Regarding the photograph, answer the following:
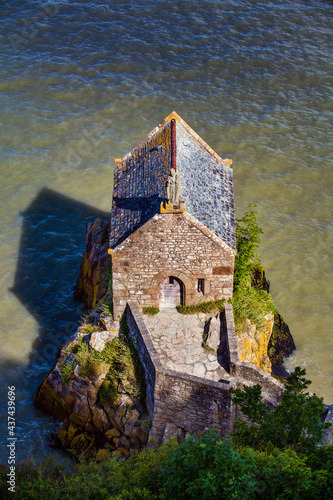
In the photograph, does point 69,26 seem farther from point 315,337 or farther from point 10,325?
point 315,337

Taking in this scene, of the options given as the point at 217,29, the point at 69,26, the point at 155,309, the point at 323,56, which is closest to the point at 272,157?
the point at 323,56

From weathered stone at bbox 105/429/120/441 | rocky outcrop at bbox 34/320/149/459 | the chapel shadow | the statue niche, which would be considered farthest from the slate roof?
the chapel shadow

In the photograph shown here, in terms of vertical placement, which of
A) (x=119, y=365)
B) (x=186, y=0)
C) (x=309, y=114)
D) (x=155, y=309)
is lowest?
(x=119, y=365)

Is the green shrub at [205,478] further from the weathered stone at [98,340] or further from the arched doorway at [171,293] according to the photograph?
the arched doorway at [171,293]

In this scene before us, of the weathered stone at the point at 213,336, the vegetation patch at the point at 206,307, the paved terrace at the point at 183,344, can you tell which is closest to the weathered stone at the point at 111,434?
the paved terrace at the point at 183,344

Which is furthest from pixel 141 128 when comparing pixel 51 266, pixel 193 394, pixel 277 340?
pixel 193 394

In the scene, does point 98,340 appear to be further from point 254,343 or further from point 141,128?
point 141,128
